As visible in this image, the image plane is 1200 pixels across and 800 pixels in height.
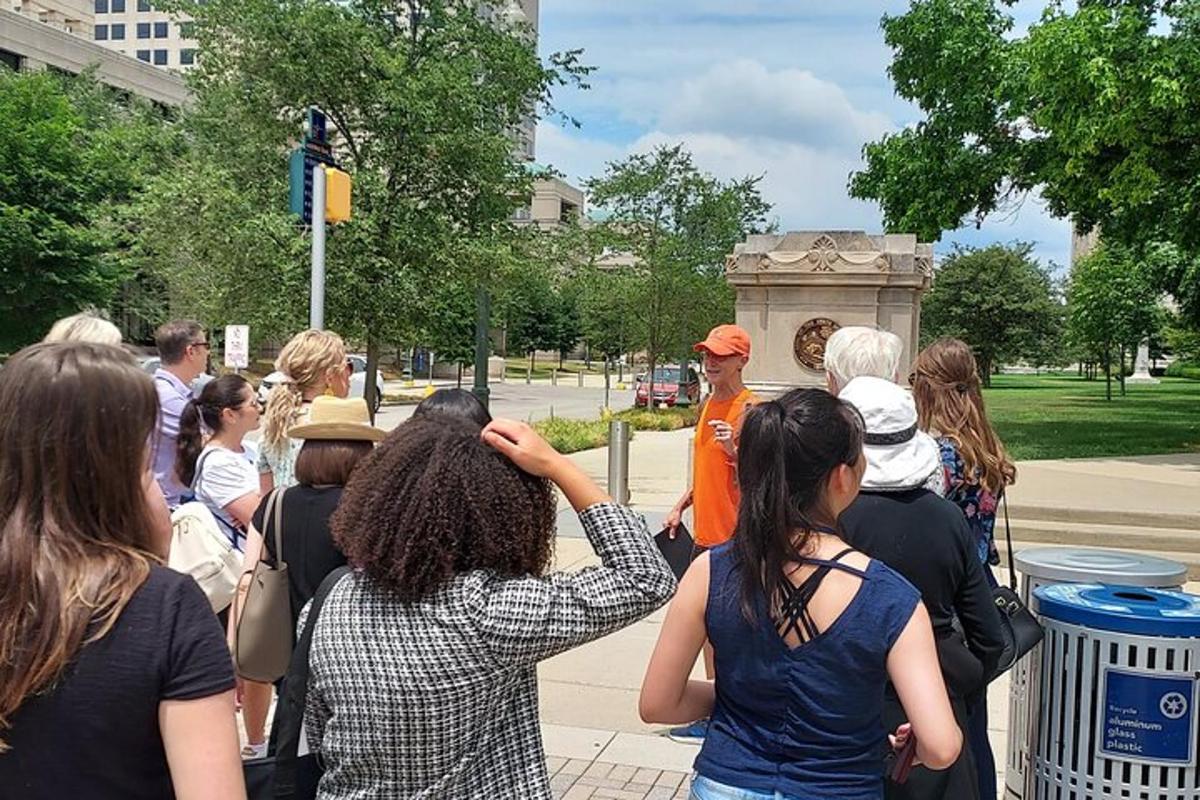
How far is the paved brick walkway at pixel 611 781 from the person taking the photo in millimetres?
4484

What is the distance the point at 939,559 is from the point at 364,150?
12312mm

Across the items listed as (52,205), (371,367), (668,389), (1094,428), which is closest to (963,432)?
(371,367)

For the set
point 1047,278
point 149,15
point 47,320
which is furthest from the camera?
point 149,15

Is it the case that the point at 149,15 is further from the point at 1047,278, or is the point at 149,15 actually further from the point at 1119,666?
the point at 1119,666

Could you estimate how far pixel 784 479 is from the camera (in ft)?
7.47

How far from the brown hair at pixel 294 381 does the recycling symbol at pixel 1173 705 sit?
11.3 feet

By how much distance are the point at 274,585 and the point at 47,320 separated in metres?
31.7

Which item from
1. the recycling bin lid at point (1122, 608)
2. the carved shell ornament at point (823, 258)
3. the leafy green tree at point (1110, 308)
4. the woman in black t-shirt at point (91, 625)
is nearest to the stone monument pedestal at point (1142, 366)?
the leafy green tree at point (1110, 308)

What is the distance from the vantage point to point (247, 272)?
533 inches

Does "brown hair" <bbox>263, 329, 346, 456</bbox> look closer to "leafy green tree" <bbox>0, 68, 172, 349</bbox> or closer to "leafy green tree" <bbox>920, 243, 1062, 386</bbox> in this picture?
"leafy green tree" <bbox>0, 68, 172, 349</bbox>

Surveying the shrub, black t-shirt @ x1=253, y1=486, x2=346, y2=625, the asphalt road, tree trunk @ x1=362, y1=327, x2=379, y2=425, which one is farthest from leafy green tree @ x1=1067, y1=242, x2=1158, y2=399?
black t-shirt @ x1=253, y1=486, x2=346, y2=625

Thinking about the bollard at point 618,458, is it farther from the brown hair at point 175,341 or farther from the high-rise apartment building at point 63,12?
the high-rise apartment building at point 63,12

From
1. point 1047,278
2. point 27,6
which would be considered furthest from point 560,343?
point 27,6

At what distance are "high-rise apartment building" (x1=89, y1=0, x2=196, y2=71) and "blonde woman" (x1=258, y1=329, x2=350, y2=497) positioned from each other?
354 feet
